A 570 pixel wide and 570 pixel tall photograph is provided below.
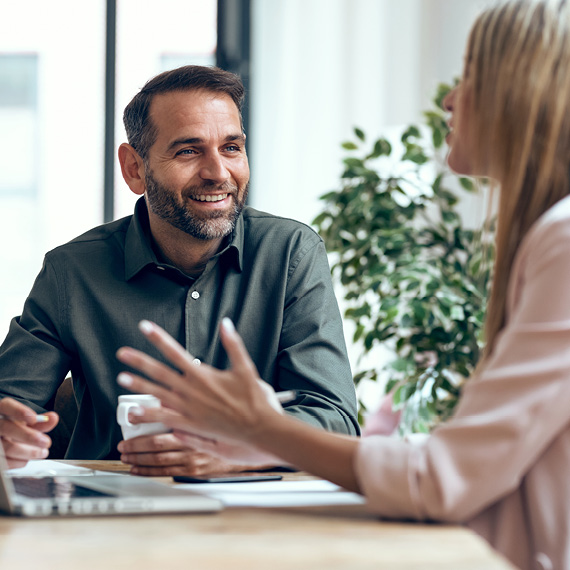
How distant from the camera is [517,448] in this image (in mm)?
772

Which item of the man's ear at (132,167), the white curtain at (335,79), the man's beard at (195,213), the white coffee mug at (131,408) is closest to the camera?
the white coffee mug at (131,408)

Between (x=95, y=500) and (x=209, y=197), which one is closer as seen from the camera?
(x=95, y=500)

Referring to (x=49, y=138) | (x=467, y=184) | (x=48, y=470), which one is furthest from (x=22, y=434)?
(x=49, y=138)

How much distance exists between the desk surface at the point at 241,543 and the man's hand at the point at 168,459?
315 millimetres

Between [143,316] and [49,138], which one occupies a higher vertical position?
[49,138]

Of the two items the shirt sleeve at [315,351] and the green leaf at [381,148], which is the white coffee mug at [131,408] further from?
the green leaf at [381,148]

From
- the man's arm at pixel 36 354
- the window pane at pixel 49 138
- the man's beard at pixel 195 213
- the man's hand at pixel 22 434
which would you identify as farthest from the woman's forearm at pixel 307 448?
the window pane at pixel 49 138

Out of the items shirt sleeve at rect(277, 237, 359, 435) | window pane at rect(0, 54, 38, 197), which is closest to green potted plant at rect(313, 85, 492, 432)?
shirt sleeve at rect(277, 237, 359, 435)

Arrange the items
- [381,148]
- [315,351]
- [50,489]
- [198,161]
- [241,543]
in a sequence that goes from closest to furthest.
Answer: [241,543] < [50,489] < [315,351] < [198,161] < [381,148]

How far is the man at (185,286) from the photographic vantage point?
1.63m

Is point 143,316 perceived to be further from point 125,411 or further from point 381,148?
point 381,148

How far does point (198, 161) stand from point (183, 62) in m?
2.13

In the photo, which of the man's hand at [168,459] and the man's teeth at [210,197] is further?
the man's teeth at [210,197]

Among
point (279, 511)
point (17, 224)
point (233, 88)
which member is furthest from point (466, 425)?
point (17, 224)
